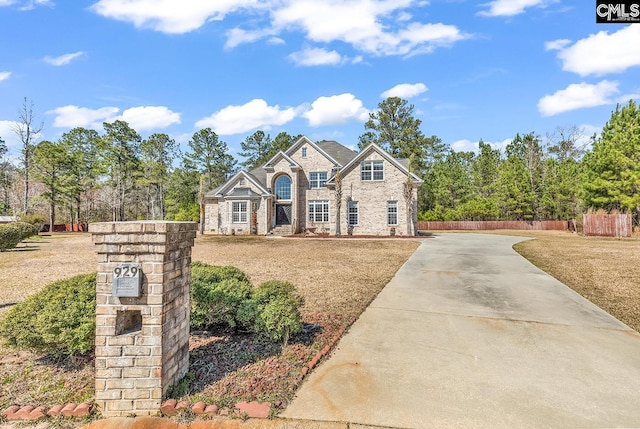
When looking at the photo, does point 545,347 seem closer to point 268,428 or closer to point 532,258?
point 268,428

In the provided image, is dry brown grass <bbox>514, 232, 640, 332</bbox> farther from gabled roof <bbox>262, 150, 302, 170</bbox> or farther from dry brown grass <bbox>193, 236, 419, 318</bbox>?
gabled roof <bbox>262, 150, 302, 170</bbox>

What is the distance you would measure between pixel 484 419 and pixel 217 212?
28.2 meters

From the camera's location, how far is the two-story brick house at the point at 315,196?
2580cm

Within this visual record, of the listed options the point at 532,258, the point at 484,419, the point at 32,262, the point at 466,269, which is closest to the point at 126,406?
the point at 484,419

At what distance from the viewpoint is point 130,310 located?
113 inches

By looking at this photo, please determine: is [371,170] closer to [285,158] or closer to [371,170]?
[371,170]

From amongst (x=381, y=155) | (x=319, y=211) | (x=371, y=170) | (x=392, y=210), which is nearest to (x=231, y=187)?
(x=319, y=211)

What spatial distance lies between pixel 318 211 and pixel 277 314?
77.3 feet

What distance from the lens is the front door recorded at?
28406mm

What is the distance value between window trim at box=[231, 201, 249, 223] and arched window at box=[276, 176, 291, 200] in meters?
3.08

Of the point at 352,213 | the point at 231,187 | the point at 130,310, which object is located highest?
the point at 231,187

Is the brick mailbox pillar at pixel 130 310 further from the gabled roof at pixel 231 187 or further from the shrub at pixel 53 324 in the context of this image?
the gabled roof at pixel 231 187

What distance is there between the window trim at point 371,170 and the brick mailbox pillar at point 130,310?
2411 cm

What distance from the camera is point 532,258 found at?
12.7 meters
